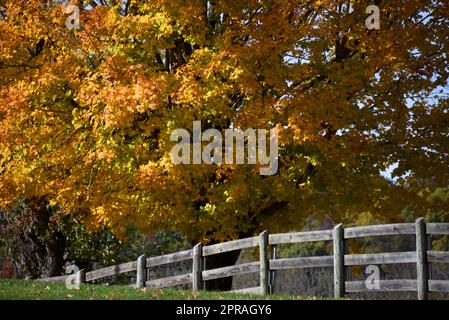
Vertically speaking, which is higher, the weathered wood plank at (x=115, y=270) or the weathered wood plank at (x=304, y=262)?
the weathered wood plank at (x=115, y=270)

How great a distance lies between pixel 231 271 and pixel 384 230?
435 centimetres

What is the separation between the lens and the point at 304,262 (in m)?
17.8

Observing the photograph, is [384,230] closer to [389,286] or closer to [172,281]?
[389,286]

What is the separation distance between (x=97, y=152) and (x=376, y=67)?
7.49 metres

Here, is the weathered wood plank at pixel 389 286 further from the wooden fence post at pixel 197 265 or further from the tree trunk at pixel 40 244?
the tree trunk at pixel 40 244

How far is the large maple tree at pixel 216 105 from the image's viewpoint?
18.2 metres

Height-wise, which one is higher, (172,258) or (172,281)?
(172,258)

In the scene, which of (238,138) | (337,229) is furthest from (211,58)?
(337,229)

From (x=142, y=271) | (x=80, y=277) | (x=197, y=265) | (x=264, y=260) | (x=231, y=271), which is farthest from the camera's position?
(x=80, y=277)

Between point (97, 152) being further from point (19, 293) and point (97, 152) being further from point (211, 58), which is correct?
point (19, 293)

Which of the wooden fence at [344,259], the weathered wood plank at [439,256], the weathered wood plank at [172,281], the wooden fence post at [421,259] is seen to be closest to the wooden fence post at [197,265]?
the wooden fence at [344,259]

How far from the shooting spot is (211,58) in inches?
720

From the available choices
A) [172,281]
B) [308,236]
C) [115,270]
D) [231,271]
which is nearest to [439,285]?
[308,236]

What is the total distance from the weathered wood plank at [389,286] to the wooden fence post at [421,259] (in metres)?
0.26
